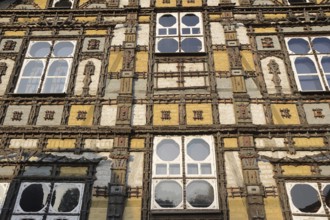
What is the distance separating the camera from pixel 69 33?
1187 centimetres

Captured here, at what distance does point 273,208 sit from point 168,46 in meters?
5.35

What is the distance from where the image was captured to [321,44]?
1138 cm

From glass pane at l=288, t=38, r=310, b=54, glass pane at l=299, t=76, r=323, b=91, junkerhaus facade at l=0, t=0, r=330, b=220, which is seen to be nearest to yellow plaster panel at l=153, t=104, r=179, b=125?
junkerhaus facade at l=0, t=0, r=330, b=220

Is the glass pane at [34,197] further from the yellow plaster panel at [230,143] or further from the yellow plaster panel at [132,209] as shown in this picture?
the yellow plaster panel at [230,143]

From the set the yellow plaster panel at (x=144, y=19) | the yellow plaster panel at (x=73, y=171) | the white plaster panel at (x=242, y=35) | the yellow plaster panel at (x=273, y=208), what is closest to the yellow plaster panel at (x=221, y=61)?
the white plaster panel at (x=242, y=35)

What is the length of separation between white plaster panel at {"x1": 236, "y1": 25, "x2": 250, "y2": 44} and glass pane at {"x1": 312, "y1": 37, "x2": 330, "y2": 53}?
186 centimetres

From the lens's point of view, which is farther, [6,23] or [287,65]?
[6,23]

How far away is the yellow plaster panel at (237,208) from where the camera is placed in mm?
8305

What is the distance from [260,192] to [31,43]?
7550mm

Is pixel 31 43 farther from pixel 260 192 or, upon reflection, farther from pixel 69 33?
pixel 260 192

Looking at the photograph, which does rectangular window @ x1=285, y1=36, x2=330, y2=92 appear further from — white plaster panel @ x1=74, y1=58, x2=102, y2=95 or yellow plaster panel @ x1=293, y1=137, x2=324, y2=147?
white plaster panel @ x1=74, y1=58, x2=102, y2=95

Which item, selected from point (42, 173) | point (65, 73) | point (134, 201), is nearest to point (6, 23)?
point (65, 73)

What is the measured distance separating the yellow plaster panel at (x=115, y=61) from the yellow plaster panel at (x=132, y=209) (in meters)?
3.80

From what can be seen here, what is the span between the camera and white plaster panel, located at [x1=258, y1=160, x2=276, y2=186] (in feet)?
28.8
